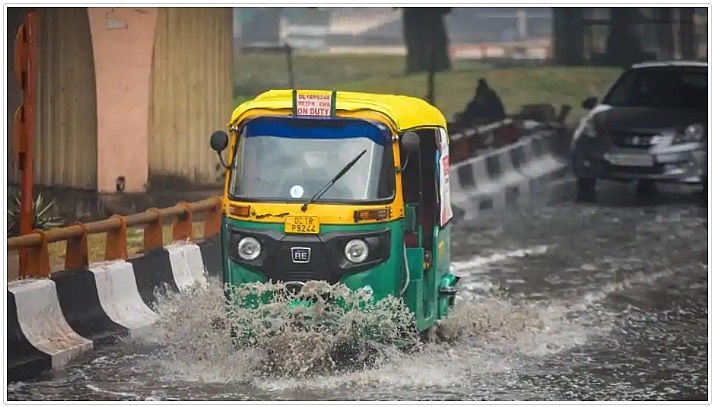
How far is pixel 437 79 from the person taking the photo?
14.0 metres

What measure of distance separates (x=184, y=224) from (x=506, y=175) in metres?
6.67

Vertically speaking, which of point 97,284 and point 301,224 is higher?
point 301,224

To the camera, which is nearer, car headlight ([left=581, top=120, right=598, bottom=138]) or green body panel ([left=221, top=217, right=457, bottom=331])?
green body panel ([left=221, top=217, right=457, bottom=331])

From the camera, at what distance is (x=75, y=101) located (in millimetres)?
10039

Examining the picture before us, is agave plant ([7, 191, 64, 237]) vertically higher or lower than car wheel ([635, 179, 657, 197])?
higher

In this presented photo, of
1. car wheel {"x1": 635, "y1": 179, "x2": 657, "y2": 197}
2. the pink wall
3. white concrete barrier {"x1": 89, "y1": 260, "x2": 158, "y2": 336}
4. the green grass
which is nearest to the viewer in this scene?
white concrete barrier {"x1": 89, "y1": 260, "x2": 158, "y2": 336}

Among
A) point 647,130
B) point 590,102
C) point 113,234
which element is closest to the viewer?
point 113,234

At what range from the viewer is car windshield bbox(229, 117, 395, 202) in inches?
340

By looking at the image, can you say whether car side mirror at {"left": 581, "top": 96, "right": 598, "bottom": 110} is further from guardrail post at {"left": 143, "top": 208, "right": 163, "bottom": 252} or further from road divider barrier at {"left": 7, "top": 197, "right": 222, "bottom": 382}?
guardrail post at {"left": 143, "top": 208, "right": 163, "bottom": 252}

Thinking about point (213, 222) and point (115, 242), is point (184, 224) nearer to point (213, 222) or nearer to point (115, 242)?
point (213, 222)

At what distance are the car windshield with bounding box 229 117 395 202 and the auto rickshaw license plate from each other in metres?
0.12

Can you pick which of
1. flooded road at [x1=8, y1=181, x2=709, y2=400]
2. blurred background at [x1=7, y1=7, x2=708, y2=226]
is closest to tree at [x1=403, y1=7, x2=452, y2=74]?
blurred background at [x1=7, y1=7, x2=708, y2=226]

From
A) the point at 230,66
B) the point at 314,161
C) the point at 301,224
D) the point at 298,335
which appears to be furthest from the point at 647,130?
the point at 298,335

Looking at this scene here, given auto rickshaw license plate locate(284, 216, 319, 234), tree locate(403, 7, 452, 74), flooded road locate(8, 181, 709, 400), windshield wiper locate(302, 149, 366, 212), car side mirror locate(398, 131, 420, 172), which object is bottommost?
flooded road locate(8, 181, 709, 400)
